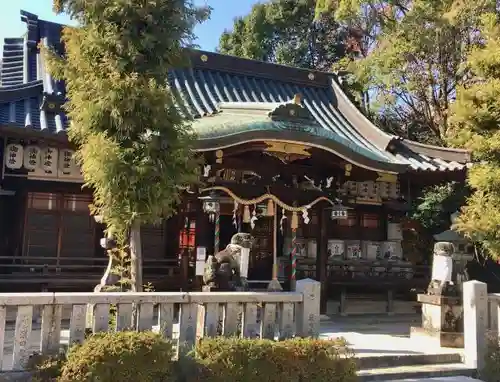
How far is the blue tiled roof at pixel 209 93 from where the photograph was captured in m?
11.3

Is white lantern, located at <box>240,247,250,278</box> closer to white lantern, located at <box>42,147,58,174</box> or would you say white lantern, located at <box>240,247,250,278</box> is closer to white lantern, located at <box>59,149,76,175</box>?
white lantern, located at <box>59,149,76,175</box>

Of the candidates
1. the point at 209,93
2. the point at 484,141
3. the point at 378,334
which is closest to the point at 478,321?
the point at 378,334

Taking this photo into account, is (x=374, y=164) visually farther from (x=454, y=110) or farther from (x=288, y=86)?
(x=288, y=86)

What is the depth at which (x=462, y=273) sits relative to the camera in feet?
35.2

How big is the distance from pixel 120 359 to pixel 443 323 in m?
7.03

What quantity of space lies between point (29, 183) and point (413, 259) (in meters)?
12.1

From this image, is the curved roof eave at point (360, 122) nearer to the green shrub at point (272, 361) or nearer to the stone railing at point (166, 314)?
the stone railing at point (166, 314)

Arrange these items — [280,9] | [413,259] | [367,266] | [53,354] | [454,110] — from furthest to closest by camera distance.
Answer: [280,9], [413,259], [367,266], [454,110], [53,354]

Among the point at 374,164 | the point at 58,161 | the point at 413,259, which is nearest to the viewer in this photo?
the point at 58,161

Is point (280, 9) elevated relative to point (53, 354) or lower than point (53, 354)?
elevated

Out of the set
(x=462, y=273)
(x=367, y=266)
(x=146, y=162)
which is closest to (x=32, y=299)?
(x=146, y=162)

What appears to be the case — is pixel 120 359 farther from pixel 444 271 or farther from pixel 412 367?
pixel 444 271

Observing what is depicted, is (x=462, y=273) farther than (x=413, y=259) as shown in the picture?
No

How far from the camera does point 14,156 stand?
10961 mm
